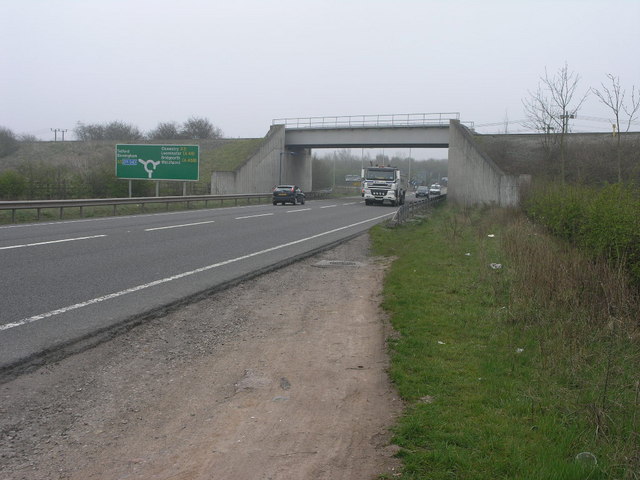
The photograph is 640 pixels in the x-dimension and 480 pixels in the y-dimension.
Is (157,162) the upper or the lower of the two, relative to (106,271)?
upper

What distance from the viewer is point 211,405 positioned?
500cm

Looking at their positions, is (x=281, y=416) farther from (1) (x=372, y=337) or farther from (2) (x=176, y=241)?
(2) (x=176, y=241)

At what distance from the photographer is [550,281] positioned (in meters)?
8.56

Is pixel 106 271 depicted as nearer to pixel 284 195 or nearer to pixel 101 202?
pixel 101 202

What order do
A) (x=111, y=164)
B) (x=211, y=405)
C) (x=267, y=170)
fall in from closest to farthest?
(x=211, y=405) → (x=111, y=164) → (x=267, y=170)

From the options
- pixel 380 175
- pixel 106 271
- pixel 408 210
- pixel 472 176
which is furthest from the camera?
pixel 380 175

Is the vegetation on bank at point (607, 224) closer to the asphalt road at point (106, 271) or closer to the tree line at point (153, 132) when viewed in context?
the asphalt road at point (106, 271)

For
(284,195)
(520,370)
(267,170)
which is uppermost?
(267,170)

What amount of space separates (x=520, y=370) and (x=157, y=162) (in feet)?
115

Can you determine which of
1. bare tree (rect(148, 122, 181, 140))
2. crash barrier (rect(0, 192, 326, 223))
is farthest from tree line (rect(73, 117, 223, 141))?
crash barrier (rect(0, 192, 326, 223))

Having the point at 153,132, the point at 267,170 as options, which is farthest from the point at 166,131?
the point at 267,170

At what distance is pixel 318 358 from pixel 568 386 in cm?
252

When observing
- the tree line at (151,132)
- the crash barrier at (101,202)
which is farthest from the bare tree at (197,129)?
the crash barrier at (101,202)

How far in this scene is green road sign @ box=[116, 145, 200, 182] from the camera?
37.3 metres
